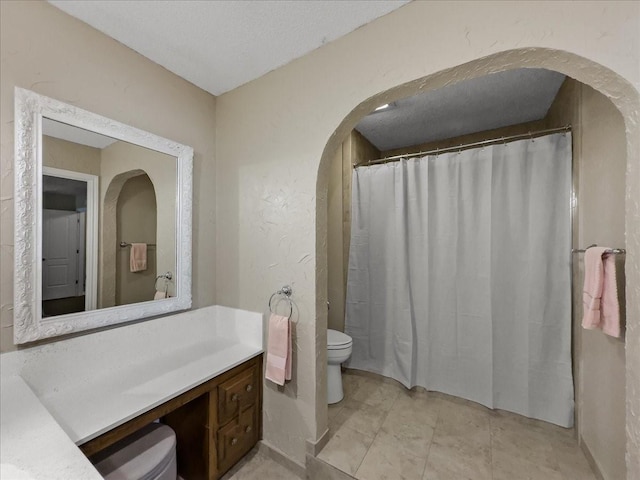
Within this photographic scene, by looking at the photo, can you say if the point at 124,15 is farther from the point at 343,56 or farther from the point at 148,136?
the point at 343,56

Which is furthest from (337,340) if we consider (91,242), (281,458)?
(91,242)

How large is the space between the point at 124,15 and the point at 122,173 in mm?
734

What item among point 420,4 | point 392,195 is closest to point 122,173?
point 420,4

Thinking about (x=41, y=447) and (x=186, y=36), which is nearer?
(x=41, y=447)

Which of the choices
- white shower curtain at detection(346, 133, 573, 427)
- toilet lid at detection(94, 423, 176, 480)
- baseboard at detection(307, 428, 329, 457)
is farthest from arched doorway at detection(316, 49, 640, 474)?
toilet lid at detection(94, 423, 176, 480)

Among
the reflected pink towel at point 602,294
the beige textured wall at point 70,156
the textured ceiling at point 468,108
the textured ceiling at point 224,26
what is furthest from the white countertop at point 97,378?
the textured ceiling at point 468,108

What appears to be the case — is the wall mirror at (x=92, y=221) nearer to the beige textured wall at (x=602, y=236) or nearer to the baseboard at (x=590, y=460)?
the beige textured wall at (x=602, y=236)

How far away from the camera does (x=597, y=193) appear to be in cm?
138

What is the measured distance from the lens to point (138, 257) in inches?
58.7

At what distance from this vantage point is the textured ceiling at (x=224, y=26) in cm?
119

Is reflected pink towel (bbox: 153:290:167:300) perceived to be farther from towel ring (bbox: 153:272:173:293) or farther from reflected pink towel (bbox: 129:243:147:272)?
reflected pink towel (bbox: 129:243:147:272)

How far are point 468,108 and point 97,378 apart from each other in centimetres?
304

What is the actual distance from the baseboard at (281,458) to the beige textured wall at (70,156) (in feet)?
5.96

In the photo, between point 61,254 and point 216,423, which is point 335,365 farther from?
point 61,254
